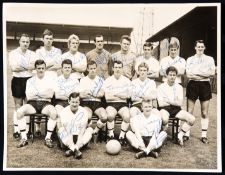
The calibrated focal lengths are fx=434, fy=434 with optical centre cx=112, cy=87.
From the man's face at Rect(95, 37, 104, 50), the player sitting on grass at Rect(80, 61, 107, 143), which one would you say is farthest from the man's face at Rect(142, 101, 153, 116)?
the man's face at Rect(95, 37, 104, 50)

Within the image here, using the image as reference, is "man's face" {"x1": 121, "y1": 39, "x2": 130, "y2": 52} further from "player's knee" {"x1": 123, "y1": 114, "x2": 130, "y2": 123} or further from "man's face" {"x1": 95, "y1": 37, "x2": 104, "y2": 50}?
"player's knee" {"x1": 123, "y1": 114, "x2": 130, "y2": 123}

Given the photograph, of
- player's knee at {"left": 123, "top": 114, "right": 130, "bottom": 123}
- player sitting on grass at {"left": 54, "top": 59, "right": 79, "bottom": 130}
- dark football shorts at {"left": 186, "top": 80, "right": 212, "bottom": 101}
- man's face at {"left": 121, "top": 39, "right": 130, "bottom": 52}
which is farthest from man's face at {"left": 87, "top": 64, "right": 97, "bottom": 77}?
dark football shorts at {"left": 186, "top": 80, "right": 212, "bottom": 101}

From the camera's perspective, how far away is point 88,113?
2.73 metres

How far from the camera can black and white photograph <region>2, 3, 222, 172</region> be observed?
2.70 m

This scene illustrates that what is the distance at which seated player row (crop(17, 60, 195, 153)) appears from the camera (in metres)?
2.73

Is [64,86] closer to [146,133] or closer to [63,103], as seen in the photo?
[63,103]

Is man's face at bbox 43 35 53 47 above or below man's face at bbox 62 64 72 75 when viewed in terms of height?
above

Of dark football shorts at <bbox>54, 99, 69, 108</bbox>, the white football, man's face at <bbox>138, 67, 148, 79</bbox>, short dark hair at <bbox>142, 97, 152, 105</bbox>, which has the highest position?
man's face at <bbox>138, 67, 148, 79</bbox>

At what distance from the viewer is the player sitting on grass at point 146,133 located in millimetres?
2678

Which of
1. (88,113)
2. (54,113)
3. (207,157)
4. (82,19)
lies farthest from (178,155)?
(82,19)

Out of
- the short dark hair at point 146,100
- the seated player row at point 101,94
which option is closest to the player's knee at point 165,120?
the seated player row at point 101,94

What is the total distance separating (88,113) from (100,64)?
32 centimetres

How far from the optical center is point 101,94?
275cm

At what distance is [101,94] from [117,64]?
22cm
